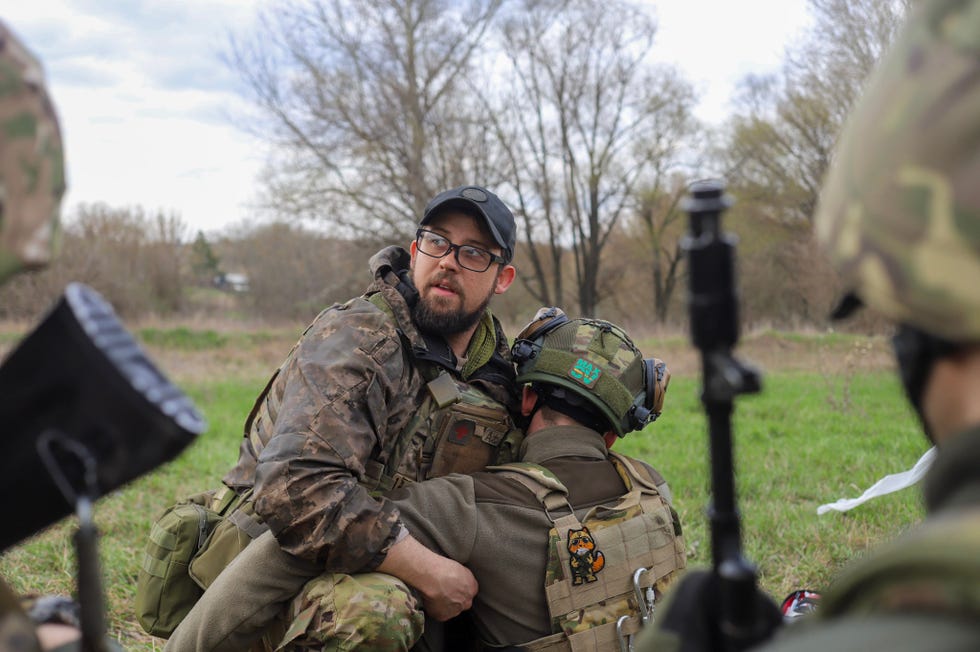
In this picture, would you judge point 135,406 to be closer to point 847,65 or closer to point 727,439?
point 727,439

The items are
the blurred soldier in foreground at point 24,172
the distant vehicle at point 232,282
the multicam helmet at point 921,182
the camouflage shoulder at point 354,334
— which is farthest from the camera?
the distant vehicle at point 232,282

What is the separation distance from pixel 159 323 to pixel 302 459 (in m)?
18.1

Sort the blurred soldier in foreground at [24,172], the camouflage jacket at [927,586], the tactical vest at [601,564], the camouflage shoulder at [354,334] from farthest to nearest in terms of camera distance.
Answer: the camouflage shoulder at [354,334] < the tactical vest at [601,564] < the blurred soldier in foreground at [24,172] < the camouflage jacket at [927,586]

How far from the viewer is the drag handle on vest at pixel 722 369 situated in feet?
4.40

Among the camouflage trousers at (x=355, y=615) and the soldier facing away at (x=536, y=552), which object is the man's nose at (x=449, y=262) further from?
the camouflage trousers at (x=355, y=615)

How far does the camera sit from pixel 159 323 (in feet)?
65.1

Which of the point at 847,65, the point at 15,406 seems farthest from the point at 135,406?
the point at 847,65

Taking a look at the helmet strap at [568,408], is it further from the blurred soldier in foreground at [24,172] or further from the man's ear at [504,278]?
the blurred soldier in foreground at [24,172]

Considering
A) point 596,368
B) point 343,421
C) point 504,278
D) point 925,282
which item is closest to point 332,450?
point 343,421

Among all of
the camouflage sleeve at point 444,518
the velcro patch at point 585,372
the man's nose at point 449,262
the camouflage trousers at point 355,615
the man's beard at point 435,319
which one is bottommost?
the camouflage trousers at point 355,615

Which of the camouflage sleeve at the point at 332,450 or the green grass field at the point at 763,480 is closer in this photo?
the camouflage sleeve at the point at 332,450

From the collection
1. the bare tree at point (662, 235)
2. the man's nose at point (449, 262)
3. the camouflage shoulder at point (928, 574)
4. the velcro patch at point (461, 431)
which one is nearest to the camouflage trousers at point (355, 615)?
the velcro patch at point (461, 431)

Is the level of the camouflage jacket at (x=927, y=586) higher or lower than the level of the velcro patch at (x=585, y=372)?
higher

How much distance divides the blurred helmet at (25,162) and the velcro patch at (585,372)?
8.24 feet
